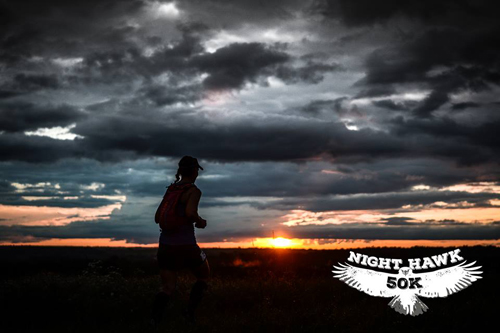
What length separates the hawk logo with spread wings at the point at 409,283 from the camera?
26.0 feet

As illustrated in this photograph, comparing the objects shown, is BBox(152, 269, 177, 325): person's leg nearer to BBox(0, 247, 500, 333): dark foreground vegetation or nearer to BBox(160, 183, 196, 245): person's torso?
BBox(0, 247, 500, 333): dark foreground vegetation

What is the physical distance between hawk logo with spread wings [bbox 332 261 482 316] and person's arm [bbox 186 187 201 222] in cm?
260

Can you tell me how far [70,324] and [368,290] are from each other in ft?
17.2

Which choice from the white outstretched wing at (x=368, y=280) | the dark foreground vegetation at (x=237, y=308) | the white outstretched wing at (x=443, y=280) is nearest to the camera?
the dark foreground vegetation at (x=237, y=308)

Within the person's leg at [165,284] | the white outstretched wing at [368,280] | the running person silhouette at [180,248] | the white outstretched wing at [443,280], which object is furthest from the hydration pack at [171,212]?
the white outstretched wing at [443,280]

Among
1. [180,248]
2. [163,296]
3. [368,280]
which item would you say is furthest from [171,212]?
[368,280]

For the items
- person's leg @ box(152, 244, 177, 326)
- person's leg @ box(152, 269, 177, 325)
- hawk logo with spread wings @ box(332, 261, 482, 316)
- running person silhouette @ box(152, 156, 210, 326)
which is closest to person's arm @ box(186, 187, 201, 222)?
running person silhouette @ box(152, 156, 210, 326)

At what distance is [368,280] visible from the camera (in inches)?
328

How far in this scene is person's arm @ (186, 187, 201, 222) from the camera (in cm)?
697

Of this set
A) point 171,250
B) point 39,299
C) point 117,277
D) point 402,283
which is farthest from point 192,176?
point 117,277

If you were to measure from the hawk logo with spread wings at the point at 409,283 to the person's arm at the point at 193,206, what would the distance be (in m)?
2.60

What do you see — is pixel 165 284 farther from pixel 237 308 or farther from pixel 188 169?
pixel 237 308

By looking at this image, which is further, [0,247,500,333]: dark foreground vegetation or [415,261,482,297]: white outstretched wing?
[415,261,482,297]: white outstretched wing

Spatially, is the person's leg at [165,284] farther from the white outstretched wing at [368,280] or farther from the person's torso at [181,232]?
the white outstretched wing at [368,280]
